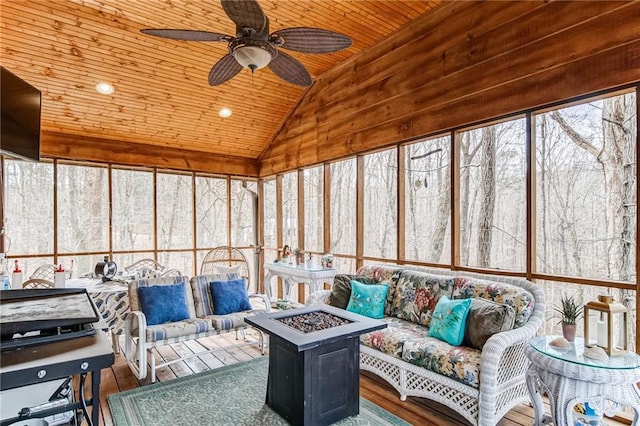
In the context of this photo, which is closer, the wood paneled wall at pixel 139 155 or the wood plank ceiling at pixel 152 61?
the wood plank ceiling at pixel 152 61

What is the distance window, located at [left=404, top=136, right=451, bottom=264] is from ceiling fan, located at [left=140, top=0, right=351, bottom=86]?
75.2 inches

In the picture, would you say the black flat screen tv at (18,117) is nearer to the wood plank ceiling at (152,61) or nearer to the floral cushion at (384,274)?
the wood plank ceiling at (152,61)

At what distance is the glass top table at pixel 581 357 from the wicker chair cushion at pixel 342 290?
1.91m

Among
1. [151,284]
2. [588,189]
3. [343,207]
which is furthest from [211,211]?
[588,189]

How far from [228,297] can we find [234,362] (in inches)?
27.6

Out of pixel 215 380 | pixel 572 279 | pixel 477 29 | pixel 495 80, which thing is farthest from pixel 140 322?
pixel 477 29

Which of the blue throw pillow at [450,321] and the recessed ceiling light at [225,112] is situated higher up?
the recessed ceiling light at [225,112]

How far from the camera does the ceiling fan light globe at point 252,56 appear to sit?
8.45ft

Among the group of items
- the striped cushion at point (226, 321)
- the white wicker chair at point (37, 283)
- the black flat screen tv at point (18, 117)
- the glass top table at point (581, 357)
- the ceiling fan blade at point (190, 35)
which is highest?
the ceiling fan blade at point (190, 35)

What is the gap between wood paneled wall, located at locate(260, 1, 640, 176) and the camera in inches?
110

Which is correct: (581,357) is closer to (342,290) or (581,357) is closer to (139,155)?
(342,290)

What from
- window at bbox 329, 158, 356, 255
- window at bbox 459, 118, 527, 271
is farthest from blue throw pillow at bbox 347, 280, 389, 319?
window at bbox 329, 158, 356, 255

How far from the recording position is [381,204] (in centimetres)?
493

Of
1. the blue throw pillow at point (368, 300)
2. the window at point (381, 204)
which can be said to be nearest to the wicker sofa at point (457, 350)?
the blue throw pillow at point (368, 300)
